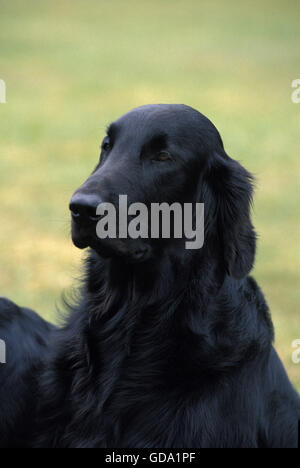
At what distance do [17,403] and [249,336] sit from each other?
1158 mm

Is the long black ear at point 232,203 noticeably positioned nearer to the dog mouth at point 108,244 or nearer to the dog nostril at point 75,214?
the dog mouth at point 108,244

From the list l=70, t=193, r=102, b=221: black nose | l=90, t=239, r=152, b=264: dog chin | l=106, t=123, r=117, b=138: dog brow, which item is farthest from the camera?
l=106, t=123, r=117, b=138: dog brow

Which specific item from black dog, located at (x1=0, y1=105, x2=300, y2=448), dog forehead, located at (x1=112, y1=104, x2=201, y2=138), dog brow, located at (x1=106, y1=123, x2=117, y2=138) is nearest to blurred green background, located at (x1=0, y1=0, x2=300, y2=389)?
black dog, located at (x1=0, y1=105, x2=300, y2=448)

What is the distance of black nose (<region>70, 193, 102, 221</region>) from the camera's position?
3.16 metres

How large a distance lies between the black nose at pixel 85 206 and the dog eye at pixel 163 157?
42 cm

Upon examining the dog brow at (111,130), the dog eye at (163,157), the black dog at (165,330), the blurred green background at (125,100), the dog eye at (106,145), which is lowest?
the black dog at (165,330)

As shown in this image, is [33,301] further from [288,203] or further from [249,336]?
[288,203]

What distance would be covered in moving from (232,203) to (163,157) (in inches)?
15.8

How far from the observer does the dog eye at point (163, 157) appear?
3.50 meters

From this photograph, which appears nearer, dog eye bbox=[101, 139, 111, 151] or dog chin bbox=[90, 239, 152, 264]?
dog chin bbox=[90, 239, 152, 264]

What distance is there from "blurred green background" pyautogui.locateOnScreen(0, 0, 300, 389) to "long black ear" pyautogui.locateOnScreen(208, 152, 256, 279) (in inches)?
30.8

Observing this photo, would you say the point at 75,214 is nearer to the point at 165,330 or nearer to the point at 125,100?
the point at 165,330

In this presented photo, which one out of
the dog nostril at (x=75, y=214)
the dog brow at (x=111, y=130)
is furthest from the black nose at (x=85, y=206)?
the dog brow at (x=111, y=130)

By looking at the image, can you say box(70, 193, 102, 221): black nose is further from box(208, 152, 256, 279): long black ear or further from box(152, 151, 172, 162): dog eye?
box(208, 152, 256, 279): long black ear
